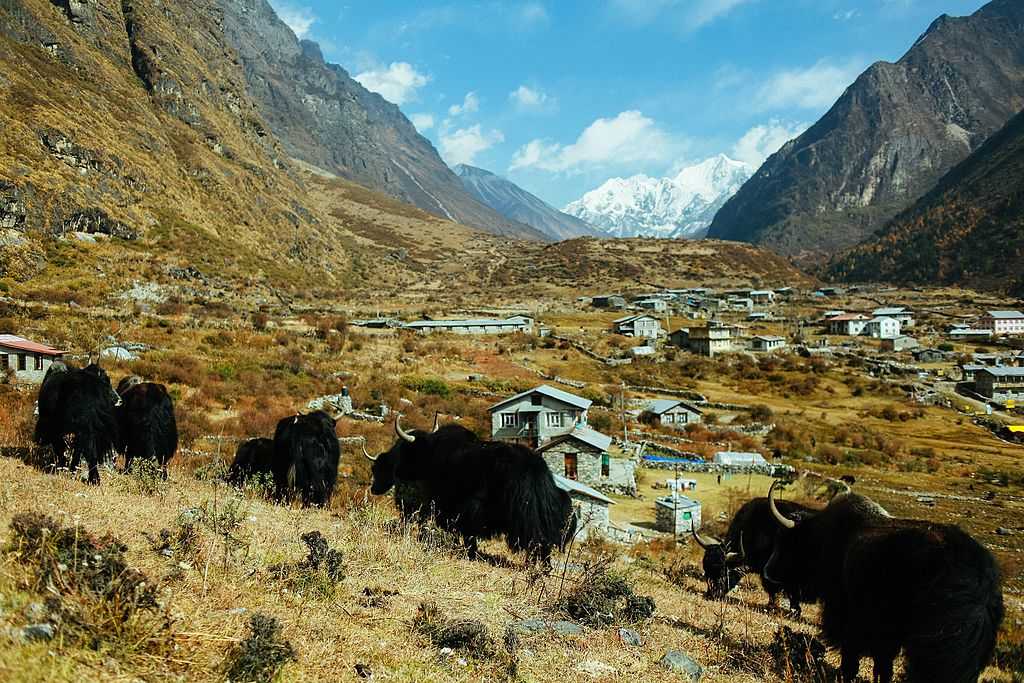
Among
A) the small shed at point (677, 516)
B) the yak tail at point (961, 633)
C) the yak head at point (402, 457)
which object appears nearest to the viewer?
the yak tail at point (961, 633)

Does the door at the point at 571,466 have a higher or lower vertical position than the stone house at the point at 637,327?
lower

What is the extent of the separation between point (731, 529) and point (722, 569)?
2.59 feet

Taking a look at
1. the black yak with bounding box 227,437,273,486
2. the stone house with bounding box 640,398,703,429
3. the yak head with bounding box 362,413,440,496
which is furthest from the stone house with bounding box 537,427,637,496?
the yak head with bounding box 362,413,440,496

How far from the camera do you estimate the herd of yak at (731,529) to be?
506 centimetres

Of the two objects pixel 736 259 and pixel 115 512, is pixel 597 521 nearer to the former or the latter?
pixel 115 512

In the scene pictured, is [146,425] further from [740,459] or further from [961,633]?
[740,459]

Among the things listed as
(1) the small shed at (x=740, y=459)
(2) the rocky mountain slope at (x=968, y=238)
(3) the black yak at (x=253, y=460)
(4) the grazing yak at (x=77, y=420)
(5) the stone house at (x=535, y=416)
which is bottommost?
(1) the small shed at (x=740, y=459)

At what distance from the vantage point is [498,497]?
8781 mm

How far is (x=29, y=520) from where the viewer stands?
4496 millimetres

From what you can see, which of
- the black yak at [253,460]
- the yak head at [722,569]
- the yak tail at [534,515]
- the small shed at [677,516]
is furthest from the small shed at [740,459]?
the yak tail at [534,515]

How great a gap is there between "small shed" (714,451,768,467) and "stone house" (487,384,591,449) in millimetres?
9084

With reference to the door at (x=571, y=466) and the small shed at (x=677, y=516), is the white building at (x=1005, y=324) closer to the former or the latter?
the door at (x=571, y=466)

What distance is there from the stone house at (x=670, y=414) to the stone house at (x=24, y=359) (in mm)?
36440

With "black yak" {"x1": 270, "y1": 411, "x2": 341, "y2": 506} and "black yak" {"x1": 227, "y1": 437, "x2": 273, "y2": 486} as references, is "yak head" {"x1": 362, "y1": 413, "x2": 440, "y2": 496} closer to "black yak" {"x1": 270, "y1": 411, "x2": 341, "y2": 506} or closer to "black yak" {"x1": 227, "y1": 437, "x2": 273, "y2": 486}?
"black yak" {"x1": 270, "y1": 411, "x2": 341, "y2": 506}
